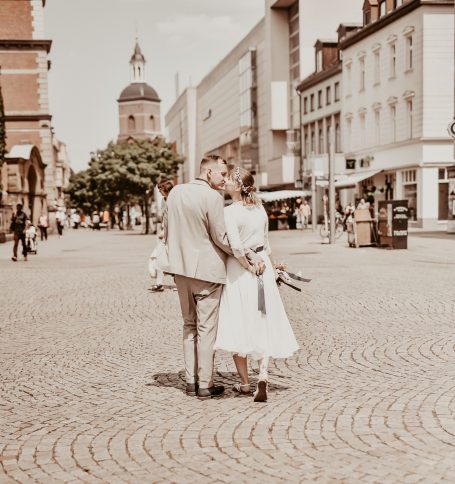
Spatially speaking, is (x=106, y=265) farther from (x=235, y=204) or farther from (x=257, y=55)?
(x=257, y=55)

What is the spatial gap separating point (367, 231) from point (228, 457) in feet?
78.7

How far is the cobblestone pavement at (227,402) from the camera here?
4.87m

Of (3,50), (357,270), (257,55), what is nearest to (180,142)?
(257,55)

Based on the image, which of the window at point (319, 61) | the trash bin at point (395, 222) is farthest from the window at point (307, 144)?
the trash bin at point (395, 222)

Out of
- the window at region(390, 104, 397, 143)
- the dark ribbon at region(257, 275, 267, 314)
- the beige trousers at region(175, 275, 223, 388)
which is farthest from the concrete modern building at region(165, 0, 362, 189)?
the dark ribbon at region(257, 275, 267, 314)

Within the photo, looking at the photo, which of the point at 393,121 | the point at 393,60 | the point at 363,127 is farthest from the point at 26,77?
the point at 393,121

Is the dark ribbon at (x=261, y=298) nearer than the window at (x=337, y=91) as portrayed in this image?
Yes

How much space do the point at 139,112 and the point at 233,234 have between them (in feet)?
490

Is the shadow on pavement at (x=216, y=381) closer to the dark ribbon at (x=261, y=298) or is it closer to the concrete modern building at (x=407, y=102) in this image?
the dark ribbon at (x=261, y=298)

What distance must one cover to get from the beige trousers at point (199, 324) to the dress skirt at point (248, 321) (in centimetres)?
8

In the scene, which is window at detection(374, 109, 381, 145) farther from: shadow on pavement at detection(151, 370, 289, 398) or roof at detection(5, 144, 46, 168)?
shadow on pavement at detection(151, 370, 289, 398)

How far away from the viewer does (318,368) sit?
7754 millimetres

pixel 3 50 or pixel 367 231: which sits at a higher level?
pixel 3 50

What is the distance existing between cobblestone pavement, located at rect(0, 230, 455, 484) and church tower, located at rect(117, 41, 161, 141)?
14129 cm
